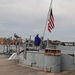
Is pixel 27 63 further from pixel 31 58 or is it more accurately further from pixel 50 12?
pixel 50 12

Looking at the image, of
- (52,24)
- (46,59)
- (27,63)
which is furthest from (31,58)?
(52,24)

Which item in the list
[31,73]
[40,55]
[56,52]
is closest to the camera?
[31,73]

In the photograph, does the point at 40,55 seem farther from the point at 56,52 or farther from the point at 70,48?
the point at 70,48

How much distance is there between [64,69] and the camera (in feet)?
50.4

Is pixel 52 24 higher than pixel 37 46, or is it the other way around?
pixel 52 24

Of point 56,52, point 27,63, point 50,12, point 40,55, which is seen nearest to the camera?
point 56,52

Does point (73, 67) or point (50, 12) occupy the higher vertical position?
point (50, 12)

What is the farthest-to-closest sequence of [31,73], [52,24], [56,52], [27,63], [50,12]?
[50,12]
[52,24]
[27,63]
[56,52]
[31,73]

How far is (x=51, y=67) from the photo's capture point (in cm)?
1434

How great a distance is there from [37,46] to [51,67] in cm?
546

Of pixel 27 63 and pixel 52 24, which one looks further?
pixel 52 24

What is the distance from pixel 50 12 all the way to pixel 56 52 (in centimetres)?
683

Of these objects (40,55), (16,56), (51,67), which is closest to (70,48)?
(16,56)

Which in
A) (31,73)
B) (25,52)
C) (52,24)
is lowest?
(31,73)
